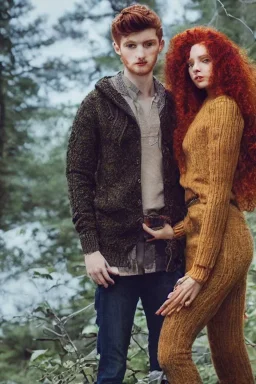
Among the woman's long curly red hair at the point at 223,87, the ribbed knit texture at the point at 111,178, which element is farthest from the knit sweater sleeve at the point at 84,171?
the woman's long curly red hair at the point at 223,87

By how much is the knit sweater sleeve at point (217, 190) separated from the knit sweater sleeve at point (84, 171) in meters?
0.31

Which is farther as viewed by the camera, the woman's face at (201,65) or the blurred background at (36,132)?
the blurred background at (36,132)

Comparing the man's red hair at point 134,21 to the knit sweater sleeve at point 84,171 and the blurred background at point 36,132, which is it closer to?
the knit sweater sleeve at point 84,171

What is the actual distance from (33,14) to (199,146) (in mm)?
3113

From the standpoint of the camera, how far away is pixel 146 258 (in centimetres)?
204

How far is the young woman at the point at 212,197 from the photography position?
1893mm

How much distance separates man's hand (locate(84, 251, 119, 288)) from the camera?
2.00 meters

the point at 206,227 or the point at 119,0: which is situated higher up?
the point at 119,0

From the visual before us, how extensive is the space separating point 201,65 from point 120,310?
2.31 ft

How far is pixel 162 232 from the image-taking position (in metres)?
2.04

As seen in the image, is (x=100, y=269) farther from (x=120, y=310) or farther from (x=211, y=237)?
(x=211, y=237)

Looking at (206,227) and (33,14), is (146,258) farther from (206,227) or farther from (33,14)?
(33,14)

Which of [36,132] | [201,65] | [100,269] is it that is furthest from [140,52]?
[36,132]

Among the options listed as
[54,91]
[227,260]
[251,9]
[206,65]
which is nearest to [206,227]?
[227,260]
